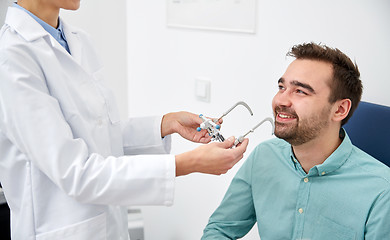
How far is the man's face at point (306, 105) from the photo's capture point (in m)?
1.16

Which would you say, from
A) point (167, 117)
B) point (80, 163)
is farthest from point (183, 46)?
point (80, 163)

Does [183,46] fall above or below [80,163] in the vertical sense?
above

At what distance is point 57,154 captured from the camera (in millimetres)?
879

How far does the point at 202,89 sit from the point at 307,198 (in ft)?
2.77

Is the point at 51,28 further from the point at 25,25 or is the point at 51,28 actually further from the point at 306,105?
the point at 306,105

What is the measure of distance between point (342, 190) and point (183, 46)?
1097 millimetres

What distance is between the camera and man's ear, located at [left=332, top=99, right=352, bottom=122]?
1188 mm

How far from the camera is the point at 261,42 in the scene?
160cm

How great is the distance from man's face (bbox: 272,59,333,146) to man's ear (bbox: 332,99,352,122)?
1.0 inches

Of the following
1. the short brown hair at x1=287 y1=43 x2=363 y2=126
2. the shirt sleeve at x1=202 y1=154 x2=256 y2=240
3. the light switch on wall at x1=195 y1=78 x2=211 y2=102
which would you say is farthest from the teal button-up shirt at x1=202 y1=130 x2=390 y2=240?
the light switch on wall at x1=195 y1=78 x2=211 y2=102

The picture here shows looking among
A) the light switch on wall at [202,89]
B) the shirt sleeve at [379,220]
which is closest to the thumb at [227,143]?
the shirt sleeve at [379,220]

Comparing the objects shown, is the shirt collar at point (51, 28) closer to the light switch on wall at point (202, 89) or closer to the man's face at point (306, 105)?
the man's face at point (306, 105)

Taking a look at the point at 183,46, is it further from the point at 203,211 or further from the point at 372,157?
the point at 372,157

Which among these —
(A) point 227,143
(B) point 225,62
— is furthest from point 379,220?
(B) point 225,62
